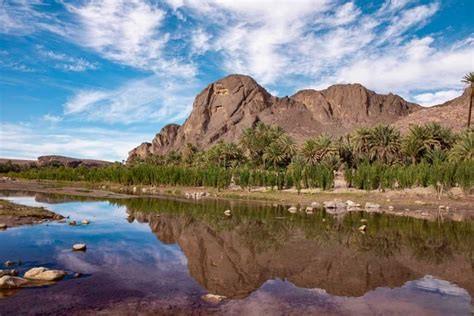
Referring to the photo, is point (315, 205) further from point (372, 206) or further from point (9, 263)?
point (9, 263)

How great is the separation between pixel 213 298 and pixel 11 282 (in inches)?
279

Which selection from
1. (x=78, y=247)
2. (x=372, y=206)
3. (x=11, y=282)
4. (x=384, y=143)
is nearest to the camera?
(x=11, y=282)

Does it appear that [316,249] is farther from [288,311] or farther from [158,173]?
[158,173]

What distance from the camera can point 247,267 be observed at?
65.6 ft

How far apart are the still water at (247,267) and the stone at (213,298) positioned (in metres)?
0.32

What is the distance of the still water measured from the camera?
1388 centimetres

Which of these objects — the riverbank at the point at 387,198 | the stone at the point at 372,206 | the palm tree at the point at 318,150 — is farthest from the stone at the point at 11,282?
the palm tree at the point at 318,150

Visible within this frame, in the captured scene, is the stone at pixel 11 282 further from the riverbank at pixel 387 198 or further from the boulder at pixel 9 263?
the riverbank at pixel 387 198

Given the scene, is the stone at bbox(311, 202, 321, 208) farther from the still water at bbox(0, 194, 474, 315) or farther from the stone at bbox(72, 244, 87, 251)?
the stone at bbox(72, 244, 87, 251)

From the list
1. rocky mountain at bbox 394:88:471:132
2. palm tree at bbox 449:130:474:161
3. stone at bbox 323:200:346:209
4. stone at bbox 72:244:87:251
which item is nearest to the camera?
stone at bbox 72:244:87:251

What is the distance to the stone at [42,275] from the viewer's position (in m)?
15.6

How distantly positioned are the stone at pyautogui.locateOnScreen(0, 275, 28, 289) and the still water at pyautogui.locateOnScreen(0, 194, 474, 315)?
47 centimetres

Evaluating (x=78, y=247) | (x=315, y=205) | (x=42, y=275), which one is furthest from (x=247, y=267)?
(x=315, y=205)

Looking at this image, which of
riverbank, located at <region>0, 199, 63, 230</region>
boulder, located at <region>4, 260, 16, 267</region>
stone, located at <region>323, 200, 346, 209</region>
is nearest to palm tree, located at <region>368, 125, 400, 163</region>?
stone, located at <region>323, 200, 346, 209</region>
